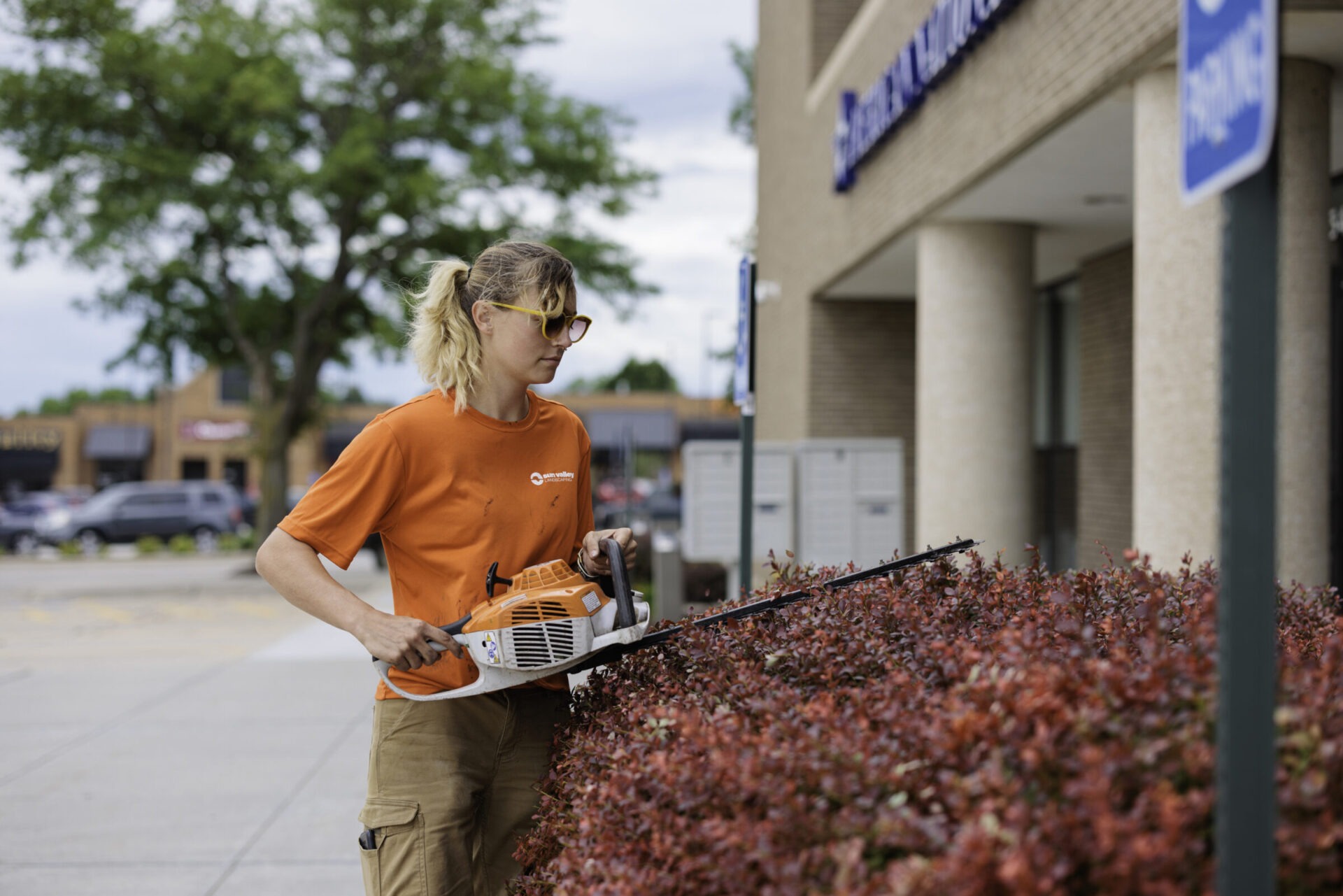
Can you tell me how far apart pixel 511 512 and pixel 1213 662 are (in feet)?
5.11

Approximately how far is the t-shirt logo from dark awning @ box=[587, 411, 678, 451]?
49.9 meters

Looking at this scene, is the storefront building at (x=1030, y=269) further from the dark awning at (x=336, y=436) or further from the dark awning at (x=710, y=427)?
the dark awning at (x=336, y=436)

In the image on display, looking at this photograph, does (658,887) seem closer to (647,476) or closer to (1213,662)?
(1213,662)

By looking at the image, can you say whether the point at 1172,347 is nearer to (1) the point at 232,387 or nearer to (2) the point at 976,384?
(2) the point at 976,384

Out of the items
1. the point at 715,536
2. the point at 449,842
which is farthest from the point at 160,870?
the point at 715,536

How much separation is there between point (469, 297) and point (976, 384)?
7.38 m

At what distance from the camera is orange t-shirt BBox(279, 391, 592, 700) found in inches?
105

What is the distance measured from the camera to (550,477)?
2938mm

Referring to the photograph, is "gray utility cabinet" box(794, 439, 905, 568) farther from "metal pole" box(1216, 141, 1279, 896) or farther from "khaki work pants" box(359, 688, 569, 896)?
"metal pole" box(1216, 141, 1279, 896)

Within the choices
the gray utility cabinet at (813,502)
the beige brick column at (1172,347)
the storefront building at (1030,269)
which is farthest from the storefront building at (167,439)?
the beige brick column at (1172,347)

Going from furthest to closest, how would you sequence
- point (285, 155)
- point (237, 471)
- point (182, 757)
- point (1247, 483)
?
point (237, 471) < point (285, 155) < point (182, 757) < point (1247, 483)

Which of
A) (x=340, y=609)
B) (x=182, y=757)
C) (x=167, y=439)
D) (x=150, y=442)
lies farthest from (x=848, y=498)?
(x=150, y=442)

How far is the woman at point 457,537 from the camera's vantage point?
2.66 m

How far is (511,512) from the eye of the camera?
2.85m
